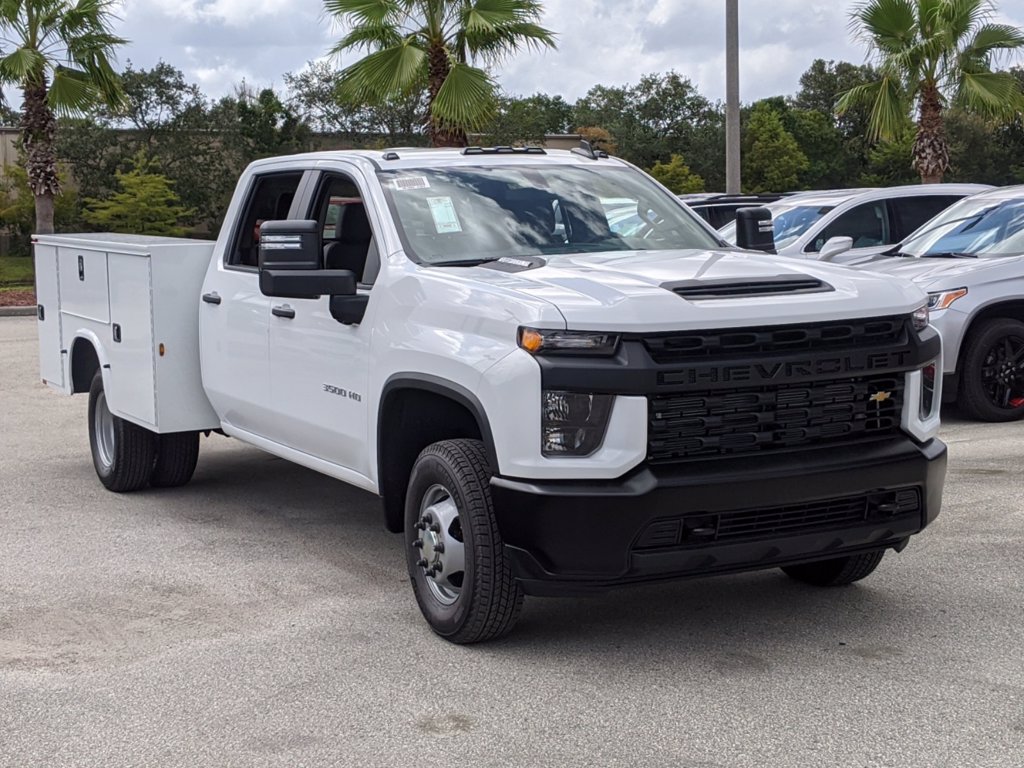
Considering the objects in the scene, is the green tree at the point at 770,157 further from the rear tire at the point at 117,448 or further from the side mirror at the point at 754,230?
the side mirror at the point at 754,230

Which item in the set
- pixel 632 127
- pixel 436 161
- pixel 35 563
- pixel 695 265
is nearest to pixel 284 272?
pixel 436 161

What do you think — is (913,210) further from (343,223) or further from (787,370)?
(787,370)

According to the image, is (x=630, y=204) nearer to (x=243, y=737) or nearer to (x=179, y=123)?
(x=243, y=737)

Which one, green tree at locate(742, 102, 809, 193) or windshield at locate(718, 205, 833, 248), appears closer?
windshield at locate(718, 205, 833, 248)

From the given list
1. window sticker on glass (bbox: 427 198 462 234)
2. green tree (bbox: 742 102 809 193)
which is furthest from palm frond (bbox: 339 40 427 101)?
green tree (bbox: 742 102 809 193)

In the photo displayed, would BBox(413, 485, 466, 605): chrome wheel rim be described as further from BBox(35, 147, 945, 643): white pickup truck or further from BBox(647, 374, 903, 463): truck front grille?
BBox(647, 374, 903, 463): truck front grille

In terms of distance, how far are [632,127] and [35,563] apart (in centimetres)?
6030

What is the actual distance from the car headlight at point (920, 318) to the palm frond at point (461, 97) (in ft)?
54.6

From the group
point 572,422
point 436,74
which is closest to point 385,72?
point 436,74

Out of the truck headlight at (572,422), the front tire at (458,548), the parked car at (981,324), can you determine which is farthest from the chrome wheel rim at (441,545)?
the parked car at (981,324)

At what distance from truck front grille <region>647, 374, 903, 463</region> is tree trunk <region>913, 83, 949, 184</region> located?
20.5 meters

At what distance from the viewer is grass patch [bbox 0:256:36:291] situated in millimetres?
31170

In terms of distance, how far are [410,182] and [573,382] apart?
76.9 inches

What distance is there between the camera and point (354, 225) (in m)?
6.57
